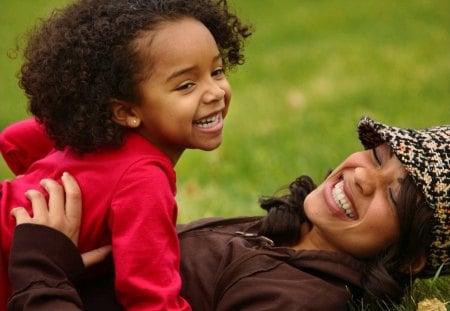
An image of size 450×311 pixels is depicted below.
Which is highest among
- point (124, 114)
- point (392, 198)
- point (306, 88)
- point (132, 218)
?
point (124, 114)

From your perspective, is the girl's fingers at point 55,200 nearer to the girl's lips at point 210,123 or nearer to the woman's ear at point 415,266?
the girl's lips at point 210,123

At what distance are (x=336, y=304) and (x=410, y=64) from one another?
5.88 meters

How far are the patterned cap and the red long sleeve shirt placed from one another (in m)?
0.85

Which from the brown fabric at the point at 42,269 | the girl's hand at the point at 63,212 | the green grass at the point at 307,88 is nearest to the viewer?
the brown fabric at the point at 42,269

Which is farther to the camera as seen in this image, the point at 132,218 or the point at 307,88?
the point at 307,88

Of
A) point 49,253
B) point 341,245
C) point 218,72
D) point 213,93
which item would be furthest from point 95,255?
point 341,245

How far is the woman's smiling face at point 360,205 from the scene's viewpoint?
3299mm

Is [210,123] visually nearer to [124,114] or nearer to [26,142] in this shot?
[124,114]

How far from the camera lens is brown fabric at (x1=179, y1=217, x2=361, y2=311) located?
10.2 feet

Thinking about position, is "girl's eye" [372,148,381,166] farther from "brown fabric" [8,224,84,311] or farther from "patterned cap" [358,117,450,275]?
"brown fabric" [8,224,84,311]

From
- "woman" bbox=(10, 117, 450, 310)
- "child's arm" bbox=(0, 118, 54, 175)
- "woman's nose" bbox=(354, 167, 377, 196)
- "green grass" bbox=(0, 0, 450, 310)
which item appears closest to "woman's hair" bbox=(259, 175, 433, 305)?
"woman" bbox=(10, 117, 450, 310)

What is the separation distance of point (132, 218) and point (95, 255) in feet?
0.81

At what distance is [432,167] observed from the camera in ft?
10.5

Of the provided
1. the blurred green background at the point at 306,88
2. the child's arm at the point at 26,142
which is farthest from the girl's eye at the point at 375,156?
the blurred green background at the point at 306,88
